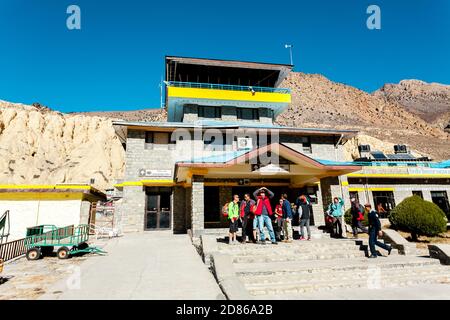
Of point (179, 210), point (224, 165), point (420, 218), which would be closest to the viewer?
point (224, 165)

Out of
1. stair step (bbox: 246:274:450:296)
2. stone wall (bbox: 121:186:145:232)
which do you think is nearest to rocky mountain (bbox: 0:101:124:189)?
stone wall (bbox: 121:186:145:232)

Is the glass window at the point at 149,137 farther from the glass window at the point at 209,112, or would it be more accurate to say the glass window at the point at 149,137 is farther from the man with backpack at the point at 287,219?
the man with backpack at the point at 287,219

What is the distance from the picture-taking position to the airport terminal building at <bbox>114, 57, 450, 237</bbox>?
12.6 meters

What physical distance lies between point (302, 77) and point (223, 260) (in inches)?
5089

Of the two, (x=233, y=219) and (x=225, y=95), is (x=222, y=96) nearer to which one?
(x=225, y=95)

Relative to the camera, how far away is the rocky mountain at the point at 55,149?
4416 cm

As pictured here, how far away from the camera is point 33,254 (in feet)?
32.4

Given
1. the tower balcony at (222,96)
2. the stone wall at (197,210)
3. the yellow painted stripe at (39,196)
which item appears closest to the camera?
the stone wall at (197,210)

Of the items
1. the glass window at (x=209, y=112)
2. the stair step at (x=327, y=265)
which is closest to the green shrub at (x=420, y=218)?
the stair step at (x=327, y=265)

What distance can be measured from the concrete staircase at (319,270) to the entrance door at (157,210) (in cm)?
957

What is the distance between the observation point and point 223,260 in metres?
7.04

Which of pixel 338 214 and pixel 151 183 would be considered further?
pixel 151 183

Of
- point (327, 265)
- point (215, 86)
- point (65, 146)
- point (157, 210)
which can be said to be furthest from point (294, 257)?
point (65, 146)

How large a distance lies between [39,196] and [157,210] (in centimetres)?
699
